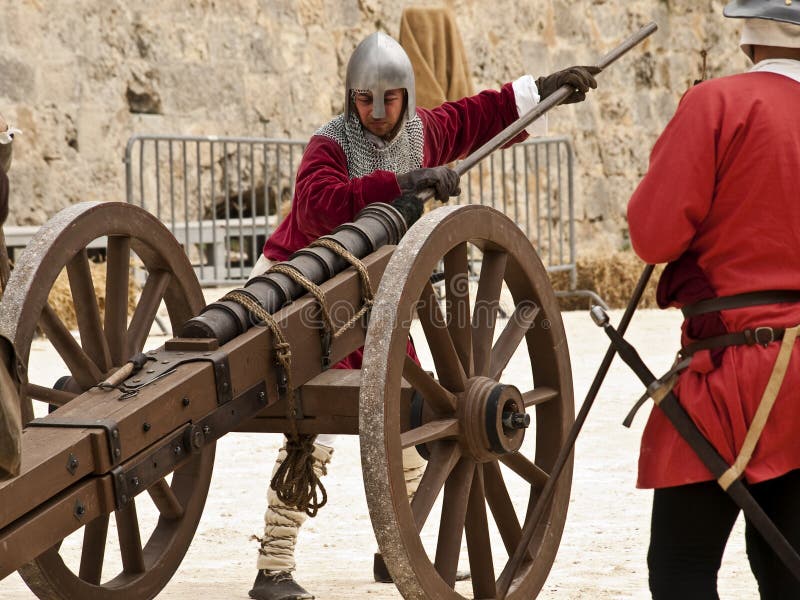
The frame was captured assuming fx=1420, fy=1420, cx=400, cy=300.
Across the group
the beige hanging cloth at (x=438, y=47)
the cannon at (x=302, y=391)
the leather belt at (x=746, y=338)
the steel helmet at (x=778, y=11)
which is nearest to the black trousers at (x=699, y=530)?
the leather belt at (x=746, y=338)

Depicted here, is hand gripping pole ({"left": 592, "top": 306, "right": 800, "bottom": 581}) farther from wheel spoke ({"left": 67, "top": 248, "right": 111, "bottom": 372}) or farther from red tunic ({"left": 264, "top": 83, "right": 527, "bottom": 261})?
wheel spoke ({"left": 67, "top": 248, "right": 111, "bottom": 372})

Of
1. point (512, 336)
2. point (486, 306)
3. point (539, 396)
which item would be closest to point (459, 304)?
point (486, 306)

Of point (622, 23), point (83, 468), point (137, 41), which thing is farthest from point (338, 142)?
point (622, 23)

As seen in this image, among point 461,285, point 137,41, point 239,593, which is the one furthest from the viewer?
point 137,41

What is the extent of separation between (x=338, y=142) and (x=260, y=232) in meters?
5.97

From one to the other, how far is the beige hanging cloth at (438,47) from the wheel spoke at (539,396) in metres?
5.91

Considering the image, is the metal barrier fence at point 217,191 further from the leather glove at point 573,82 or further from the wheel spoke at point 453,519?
the wheel spoke at point 453,519

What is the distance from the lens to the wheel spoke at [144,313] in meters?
3.87

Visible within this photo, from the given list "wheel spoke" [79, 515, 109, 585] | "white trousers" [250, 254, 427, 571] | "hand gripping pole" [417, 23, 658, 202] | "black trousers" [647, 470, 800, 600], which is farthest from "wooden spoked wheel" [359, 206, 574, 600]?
"wheel spoke" [79, 515, 109, 585]

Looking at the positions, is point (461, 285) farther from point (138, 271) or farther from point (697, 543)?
point (138, 271)

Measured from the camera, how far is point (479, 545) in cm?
339

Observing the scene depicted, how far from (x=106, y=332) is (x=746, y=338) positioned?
186 centimetres

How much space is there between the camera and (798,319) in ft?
8.64

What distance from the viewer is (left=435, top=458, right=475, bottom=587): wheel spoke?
3.28 metres
